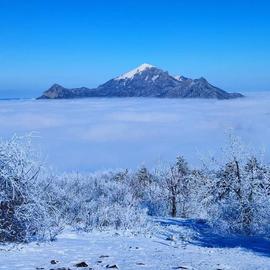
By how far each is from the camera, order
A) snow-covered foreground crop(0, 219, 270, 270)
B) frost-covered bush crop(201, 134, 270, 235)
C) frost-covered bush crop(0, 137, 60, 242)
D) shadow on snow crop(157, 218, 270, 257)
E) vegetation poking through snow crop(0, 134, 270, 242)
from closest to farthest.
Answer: snow-covered foreground crop(0, 219, 270, 270), frost-covered bush crop(0, 137, 60, 242), vegetation poking through snow crop(0, 134, 270, 242), shadow on snow crop(157, 218, 270, 257), frost-covered bush crop(201, 134, 270, 235)

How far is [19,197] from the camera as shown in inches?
795

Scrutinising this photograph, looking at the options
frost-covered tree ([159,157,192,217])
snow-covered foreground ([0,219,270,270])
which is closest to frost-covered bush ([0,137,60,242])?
snow-covered foreground ([0,219,270,270])

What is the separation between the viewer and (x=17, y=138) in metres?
20.8

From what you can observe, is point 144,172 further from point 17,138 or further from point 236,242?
point 17,138

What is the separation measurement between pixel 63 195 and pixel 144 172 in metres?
32.3

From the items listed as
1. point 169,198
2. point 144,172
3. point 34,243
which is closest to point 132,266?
point 34,243

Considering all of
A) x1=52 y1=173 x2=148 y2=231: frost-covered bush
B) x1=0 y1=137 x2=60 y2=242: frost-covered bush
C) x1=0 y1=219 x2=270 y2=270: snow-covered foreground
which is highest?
x1=0 y1=137 x2=60 y2=242: frost-covered bush

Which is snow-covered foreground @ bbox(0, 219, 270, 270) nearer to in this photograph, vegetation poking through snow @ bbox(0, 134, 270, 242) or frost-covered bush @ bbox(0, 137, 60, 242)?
frost-covered bush @ bbox(0, 137, 60, 242)

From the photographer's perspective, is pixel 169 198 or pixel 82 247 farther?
pixel 169 198

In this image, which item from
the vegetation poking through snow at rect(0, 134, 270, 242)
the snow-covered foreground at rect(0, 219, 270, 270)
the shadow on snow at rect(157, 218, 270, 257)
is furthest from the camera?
the shadow on snow at rect(157, 218, 270, 257)

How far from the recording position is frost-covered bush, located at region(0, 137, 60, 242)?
1980 centimetres

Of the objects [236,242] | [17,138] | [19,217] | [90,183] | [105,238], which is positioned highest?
[17,138]

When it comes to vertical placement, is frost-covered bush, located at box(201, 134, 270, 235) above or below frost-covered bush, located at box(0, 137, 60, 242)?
below

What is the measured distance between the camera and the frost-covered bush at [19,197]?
779 inches
